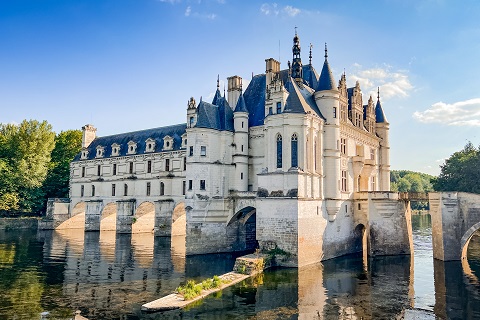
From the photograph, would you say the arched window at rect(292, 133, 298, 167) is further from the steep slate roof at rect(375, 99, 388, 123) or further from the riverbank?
the riverbank

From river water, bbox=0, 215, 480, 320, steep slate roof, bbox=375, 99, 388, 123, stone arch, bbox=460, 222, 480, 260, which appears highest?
steep slate roof, bbox=375, 99, 388, 123

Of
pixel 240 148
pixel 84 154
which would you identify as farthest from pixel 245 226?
pixel 84 154

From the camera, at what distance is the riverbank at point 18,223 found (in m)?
60.6

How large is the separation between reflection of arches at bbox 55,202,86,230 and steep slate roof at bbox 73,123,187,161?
27.9ft

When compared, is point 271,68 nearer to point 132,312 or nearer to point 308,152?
point 308,152

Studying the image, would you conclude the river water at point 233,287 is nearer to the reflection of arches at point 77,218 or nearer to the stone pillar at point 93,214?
the stone pillar at point 93,214

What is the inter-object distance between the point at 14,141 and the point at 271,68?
5136 centimetres

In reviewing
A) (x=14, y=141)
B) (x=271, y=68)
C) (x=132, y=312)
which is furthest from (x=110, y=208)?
(x=132, y=312)

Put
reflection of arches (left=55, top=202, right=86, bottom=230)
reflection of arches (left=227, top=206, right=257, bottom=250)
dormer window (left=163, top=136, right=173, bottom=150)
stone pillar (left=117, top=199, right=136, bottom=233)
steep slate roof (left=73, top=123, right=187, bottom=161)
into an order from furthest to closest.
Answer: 1. reflection of arches (left=55, top=202, right=86, bottom=230)
2. stone pillar (left=117, top=199, right=136, bottom=233)
3. steep slate roof (left=73, top=123, right=187, bottom=161)
4. dormer window (left=163, top=136, right=173, bottom=150)
5. reflection of arches (left=227, top=206, right=257, bottom=250)

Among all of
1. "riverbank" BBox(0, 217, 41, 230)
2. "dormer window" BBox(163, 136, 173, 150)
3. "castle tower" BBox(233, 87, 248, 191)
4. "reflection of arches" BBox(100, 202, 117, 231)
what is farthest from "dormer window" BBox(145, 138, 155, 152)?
"riverbank" BBox(0, 217, 41, 230)

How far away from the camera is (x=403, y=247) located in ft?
120

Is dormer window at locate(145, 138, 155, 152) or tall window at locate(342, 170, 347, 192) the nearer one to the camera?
tall window at locate(342, 170, 347, 192)

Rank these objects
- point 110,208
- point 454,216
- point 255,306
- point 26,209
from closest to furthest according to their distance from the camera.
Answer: point 255,306, point 454,216, point 110,208, point 26,209

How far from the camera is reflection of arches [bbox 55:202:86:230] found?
200 ft
